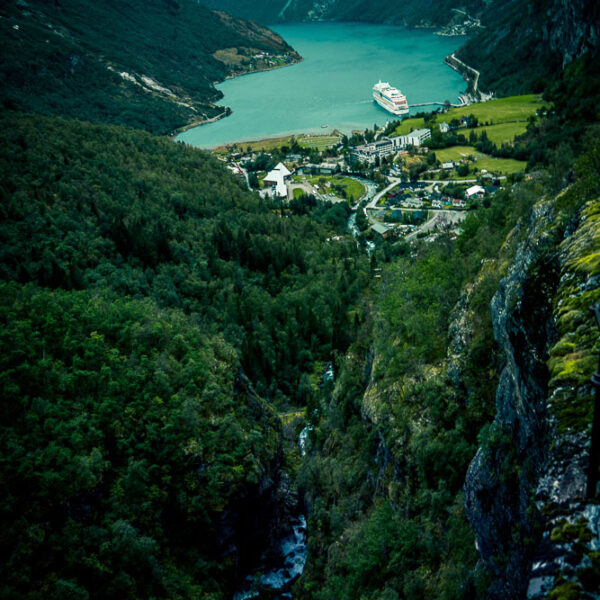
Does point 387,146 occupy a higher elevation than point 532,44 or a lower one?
lower

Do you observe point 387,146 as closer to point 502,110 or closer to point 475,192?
point 502,110

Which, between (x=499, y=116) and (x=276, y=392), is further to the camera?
(x=499, y=116)

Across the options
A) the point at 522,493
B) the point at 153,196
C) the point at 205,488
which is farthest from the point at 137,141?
the point at 522,493

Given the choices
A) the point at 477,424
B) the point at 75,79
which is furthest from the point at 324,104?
the point at 477,424

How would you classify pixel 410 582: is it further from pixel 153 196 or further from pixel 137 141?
pixel 137 141

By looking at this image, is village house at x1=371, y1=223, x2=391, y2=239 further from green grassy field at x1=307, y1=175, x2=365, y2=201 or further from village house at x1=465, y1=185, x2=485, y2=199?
green grassy field at x1=307, y1=175, x2=365, y2=201

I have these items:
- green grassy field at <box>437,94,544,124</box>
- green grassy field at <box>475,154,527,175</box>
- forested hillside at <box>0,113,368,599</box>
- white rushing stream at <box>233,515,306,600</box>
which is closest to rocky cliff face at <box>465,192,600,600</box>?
forested hillside at <box>0,113,368,599</box>

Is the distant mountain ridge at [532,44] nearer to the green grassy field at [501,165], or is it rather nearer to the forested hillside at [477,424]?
the green grassy field at [501,165]
